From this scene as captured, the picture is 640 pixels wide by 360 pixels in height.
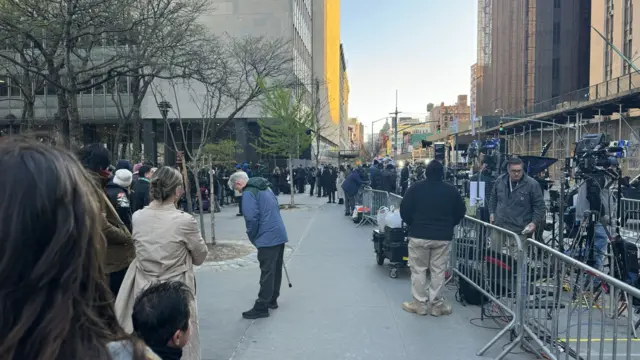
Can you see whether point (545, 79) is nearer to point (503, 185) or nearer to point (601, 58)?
point (601, 58)

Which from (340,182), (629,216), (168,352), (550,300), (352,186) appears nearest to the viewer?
(168,352)

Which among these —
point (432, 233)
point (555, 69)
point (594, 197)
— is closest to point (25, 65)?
point (432, 233)

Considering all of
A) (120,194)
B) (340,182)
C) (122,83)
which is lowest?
(340,182)

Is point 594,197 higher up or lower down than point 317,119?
lower down

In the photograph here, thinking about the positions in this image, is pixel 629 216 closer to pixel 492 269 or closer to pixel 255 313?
pixel 492 269

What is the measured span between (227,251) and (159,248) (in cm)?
626

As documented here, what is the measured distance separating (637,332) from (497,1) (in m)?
60.4

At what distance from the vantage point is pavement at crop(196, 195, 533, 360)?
16.6ft

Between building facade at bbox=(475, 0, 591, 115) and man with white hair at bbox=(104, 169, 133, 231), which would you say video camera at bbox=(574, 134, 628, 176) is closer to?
man with white hair at bbox=(104, 169, 133, 231)

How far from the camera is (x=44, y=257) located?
106 centimetres

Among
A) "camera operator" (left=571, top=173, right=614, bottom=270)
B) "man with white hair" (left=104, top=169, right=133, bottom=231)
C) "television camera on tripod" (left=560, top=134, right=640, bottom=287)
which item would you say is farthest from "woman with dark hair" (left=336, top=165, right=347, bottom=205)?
"man with white hair" (left=104, top=169, right=133, bottom=231)

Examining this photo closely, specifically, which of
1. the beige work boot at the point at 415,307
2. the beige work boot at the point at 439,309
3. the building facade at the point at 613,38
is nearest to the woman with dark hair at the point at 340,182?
the beige work boot at the point at 415,307

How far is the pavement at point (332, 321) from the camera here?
5055mm

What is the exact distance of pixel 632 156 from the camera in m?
25.0
